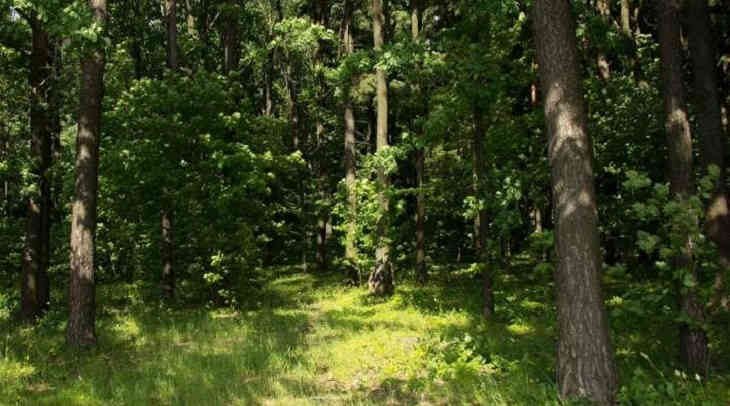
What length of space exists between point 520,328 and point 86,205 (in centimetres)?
916

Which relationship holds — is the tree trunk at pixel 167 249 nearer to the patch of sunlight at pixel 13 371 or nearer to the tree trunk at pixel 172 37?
the tree trunk at pixel 172 37

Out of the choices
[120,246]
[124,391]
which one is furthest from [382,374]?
[120,246]

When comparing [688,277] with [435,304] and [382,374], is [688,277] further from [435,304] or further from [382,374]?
[435,304]

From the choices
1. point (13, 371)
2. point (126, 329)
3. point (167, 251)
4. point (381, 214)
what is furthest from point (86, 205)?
point (381, 214)

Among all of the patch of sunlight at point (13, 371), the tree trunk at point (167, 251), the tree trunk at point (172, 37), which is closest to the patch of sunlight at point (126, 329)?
the patch of sunlight at point (13, 371)

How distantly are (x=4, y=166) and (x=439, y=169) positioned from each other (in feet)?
60.0

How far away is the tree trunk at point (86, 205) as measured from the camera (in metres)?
10.9

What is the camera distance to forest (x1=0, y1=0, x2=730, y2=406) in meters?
6.67

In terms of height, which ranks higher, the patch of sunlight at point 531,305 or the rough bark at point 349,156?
the rough bark at point 349,156

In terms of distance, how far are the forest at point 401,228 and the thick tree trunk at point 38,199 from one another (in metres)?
0.06

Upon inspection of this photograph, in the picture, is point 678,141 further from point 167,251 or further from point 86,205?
point 167,251

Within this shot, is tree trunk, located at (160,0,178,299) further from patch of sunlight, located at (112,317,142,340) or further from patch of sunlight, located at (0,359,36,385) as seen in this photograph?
patch of sunlight, located at (0,359,36,385)

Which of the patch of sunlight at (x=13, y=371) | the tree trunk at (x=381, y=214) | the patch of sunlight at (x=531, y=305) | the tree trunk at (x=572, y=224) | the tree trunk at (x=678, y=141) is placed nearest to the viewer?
the tree trunk at (x=572, y=224)

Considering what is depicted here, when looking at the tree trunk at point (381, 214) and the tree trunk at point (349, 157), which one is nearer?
the tree trunk at point (381, 214)
